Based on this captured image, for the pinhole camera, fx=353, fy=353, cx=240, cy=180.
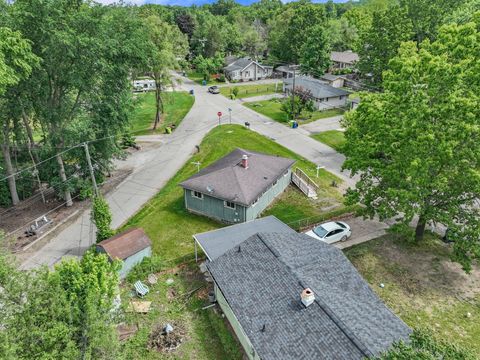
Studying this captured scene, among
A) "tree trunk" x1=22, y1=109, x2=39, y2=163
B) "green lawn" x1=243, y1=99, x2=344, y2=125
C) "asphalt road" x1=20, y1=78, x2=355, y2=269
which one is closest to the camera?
"asphalt road" x1=20, y1=78, x2=355, y2=269

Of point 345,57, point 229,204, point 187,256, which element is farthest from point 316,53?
point 187,256

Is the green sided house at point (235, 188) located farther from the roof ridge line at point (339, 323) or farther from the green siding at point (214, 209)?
the roof ridge line at point (339, 323)

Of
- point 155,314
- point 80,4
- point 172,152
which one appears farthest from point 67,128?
point 155,314

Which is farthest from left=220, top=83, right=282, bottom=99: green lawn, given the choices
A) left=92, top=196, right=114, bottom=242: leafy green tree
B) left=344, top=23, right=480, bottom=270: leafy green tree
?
left=344, top=23, right=480, bottom=270: leafy green tree

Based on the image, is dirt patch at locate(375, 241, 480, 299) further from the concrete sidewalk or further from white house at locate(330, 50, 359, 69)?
white house at locate(330, 50, 359, 69)

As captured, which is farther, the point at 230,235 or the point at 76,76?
the point at 76,76

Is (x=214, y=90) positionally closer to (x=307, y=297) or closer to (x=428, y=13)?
(x=428, y=13)
